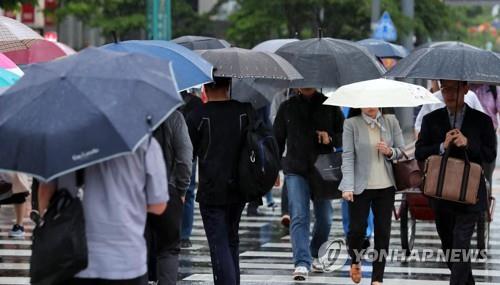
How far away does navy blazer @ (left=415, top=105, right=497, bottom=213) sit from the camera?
9.04 m

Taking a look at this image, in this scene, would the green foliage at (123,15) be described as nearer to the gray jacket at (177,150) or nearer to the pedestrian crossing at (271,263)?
the pedestrian crossing at (271,263)

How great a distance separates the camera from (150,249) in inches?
302

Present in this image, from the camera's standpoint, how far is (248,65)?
928 cm

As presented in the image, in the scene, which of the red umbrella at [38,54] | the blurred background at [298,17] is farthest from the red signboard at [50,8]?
the red umbrella at [38,54]

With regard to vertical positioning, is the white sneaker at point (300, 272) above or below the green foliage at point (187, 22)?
below

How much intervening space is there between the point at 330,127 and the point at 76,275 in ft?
17.8

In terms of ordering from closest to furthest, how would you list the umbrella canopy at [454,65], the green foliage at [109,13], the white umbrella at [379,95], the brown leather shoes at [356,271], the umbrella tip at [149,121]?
the umbrella tip at [149,121]
the umbrella canopy at [454,65]
the white umbrella at [379,95]
the brown leather shoes at [356,271]
the green foliage at [109,13]

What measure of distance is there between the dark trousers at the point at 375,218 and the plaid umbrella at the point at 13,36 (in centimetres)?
350

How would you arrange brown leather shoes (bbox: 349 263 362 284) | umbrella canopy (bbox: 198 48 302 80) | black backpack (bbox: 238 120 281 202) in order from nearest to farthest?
1. black backpack (bbox: 238 120 281 202)
2. umbrella canopy (bbox: 198 48 302 80)
3. brown leather shoes (bbox: 349 263 362 284)

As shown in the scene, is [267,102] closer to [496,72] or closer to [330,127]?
[330,127]

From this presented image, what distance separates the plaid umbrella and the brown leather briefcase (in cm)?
416

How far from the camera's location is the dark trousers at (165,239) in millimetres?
6430

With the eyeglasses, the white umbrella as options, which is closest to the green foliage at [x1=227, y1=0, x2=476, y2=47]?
the white umbrella

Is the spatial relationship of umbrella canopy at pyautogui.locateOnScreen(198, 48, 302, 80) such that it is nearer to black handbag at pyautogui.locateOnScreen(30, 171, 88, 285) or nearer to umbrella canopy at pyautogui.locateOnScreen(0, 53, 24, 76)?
umbrella canopy at pyautogui.locateOnScreen(0, 53, 24, 76)
